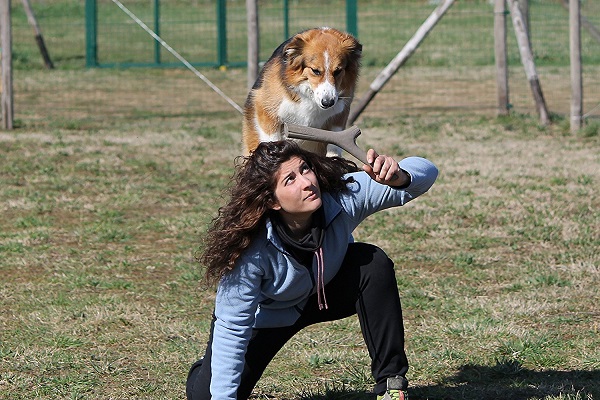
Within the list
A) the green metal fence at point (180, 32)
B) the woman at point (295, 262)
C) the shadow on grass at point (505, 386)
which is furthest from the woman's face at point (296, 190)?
the green metal fence at point (180, 32)

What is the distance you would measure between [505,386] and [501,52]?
25.3ft

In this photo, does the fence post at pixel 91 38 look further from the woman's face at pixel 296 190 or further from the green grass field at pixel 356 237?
the woman's face at pixel 296 190

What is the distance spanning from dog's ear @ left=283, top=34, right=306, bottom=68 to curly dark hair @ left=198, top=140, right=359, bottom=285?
227 cm

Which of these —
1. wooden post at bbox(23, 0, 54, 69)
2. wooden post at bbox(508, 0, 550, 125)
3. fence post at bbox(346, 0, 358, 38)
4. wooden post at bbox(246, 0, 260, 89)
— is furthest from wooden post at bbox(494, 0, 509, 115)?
wooden post at bbox(23, 0, 54, 69)

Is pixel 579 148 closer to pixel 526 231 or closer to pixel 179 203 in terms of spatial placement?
pixel 526 231

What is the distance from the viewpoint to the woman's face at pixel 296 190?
3182mm

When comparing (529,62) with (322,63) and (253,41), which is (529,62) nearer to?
(253,41)

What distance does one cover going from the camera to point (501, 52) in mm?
11102

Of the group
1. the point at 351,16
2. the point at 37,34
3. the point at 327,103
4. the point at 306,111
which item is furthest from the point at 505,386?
the point at 37,34

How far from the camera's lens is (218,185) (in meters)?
8.05

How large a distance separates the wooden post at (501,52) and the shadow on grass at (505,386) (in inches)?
296

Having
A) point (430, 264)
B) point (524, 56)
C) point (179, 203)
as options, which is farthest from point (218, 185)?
point (524, 56)

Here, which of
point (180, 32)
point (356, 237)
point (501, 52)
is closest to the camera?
point (356, 237)

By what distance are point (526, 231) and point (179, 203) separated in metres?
2.65
